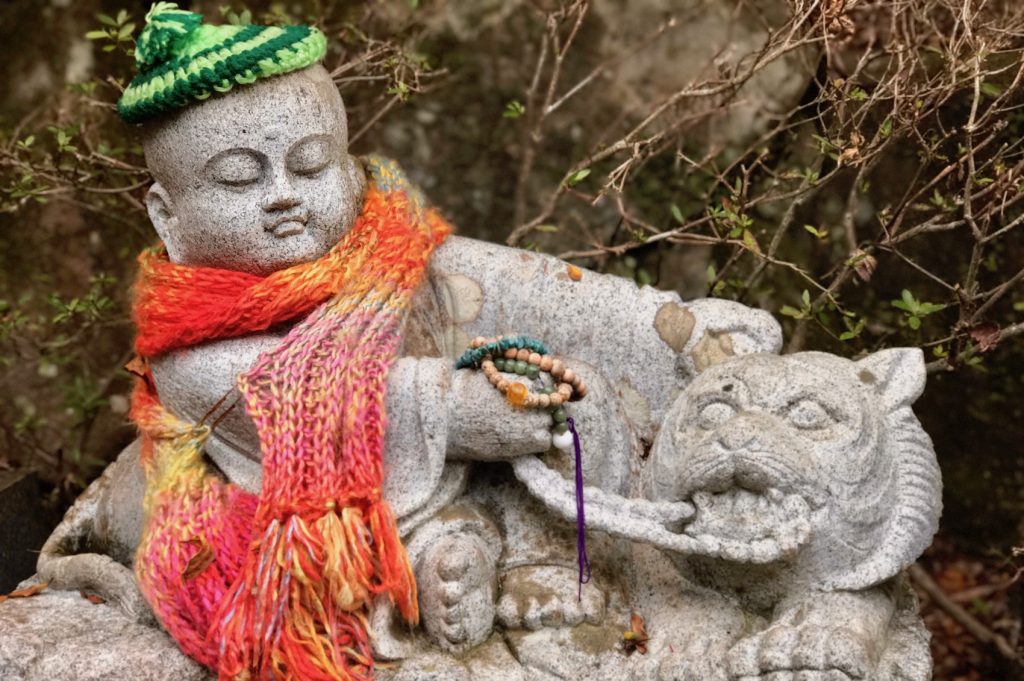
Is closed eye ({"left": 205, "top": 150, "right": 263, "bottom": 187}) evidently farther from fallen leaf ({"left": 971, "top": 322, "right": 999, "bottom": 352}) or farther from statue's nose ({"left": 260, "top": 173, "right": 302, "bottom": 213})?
fallen leaf ({"left": 971, "top": 322, "right": 999, "bottom": 352})

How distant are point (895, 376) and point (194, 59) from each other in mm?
1159

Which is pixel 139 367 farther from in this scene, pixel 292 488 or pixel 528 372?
pixel 528 372

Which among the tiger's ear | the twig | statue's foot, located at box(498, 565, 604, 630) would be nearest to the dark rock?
statue's foot, located at box(498, 565, 604, 630)

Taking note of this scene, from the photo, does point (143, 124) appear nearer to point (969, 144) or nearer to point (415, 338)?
point (415, 338)

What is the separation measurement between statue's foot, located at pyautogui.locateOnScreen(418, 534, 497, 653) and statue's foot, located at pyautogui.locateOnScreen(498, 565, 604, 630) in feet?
0.11

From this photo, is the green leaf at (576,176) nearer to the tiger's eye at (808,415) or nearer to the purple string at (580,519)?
the purple string at (580,519)

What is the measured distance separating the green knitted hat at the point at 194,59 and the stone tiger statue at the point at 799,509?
2.65 ft

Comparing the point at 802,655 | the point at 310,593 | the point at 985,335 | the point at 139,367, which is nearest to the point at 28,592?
the point at 139,367

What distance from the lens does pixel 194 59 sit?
80.0 inches

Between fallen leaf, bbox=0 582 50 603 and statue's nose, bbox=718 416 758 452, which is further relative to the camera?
fallen leaf, bbox=0 582 50 603

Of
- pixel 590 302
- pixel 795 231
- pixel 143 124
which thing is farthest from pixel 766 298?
pixel 143 124

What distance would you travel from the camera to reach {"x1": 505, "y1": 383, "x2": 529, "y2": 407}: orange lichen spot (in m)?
2.03

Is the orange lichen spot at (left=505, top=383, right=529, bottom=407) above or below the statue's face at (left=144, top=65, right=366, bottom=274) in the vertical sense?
below

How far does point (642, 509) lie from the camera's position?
2053mm
